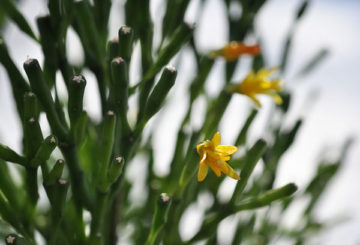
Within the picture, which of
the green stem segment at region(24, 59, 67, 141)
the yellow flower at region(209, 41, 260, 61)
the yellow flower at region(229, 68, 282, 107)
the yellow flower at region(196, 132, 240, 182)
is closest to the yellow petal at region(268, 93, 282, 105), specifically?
the yellow flower at region(229, 68, 282, 107)

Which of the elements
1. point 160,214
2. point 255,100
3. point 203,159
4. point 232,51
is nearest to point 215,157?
point 203,159

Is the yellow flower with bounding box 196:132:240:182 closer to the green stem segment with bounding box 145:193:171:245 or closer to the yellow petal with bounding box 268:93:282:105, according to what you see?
the green stem segment with bounding box 145:193:171:245

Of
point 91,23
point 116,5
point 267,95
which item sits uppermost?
point 116,5

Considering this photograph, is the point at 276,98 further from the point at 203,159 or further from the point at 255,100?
the point at 203,159

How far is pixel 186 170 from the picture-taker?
3.03 feet

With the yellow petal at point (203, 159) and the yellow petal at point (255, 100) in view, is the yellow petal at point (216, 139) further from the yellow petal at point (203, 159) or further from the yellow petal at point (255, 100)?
the yellow petal at point (255, 100)

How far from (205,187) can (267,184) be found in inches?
8.7

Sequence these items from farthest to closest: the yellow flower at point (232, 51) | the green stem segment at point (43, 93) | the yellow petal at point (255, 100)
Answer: the yellow flower at point (232, 51), the yellow petal at point (255, 100), the green stem segment at point (43, 93)

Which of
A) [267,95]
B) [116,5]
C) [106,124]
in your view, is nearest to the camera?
[106,124]

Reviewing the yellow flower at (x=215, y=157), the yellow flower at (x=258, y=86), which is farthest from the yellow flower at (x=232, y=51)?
the yellow flower at (x=215, y=157)

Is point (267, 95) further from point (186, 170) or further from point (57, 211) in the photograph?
point (57, 211)

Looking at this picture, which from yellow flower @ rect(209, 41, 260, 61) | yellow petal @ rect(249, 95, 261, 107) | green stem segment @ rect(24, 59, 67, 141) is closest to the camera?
green stem segment @ rect(24, 59, 67, 141)

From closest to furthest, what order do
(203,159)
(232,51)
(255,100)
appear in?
(203,159) → (255,100) → (232,51)

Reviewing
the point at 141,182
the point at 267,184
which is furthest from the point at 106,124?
the point at 141,182
